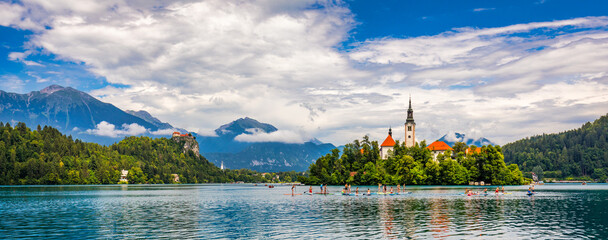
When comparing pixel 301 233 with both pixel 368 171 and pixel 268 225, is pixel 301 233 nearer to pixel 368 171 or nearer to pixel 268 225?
pixel 268 225

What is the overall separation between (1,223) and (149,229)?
55.0 ft

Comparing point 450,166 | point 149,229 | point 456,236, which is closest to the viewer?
point 456,236

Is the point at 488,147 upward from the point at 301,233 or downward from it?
upward

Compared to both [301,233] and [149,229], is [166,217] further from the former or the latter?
[301,233]

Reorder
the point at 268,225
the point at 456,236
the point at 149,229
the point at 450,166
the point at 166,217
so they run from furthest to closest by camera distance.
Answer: the point at 450,166, the point at 166,217, the point at 268,225, the point at 149,229, the point at 456,236

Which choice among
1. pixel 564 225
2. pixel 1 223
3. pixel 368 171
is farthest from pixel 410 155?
pixel 1 223

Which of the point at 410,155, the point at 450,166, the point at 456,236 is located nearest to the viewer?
the point at 456,236

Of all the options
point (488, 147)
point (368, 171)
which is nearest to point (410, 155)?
point (368, 171)

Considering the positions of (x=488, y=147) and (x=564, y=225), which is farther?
(x=488, y=147)

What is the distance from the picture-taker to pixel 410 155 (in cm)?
19525

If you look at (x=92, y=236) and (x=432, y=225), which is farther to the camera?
(x=432, y=225)

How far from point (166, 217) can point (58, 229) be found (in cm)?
1225

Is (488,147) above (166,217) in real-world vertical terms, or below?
above

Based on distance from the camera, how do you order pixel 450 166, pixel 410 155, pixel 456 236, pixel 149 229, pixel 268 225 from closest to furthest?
pixel 456 236
pixel 149 229
pixel 268 225
pixel 450 166
pixel 410 155
